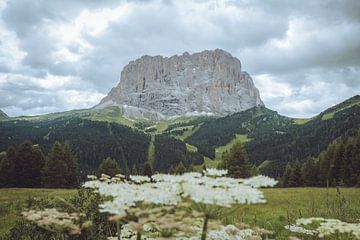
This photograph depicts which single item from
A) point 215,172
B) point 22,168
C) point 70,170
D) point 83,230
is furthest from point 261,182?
point 70,170

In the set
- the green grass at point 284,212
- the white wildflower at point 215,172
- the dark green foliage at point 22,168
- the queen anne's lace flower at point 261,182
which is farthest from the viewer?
the dark green foliage at point 22,168

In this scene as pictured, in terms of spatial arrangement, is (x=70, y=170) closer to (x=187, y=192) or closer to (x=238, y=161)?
(x=238, y=161)

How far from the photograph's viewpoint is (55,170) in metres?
53.8

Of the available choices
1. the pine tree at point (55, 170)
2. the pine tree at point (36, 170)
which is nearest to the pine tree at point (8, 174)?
the pine tree at point (36, 170)

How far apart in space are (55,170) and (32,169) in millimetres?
3992

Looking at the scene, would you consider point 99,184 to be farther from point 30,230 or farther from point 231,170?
point 231,170

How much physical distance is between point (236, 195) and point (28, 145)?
187 feet

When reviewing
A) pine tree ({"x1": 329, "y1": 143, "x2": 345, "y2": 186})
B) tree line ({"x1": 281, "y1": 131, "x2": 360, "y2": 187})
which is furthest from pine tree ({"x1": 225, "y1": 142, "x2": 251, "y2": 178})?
pine tree ({"x1": 329, "y1": 143, "x2": 345, "y2": 186})

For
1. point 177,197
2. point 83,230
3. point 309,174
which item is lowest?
point 309,174

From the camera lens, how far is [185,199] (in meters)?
5.71

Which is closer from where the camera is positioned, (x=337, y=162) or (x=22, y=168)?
(x=22, y=168)

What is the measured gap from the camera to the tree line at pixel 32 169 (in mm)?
52688

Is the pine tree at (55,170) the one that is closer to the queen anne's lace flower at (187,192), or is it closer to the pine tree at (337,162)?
the pine tree at (337,162)

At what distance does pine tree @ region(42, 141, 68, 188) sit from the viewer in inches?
2074
